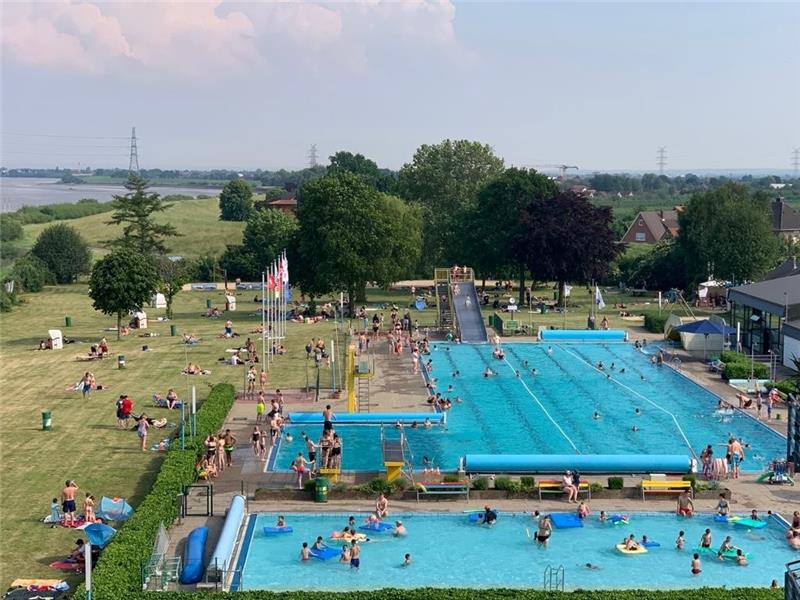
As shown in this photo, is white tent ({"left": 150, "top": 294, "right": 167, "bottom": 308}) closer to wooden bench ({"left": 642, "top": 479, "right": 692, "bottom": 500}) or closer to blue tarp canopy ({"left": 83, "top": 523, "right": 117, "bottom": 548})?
blue tarp canopy ({"left": 83, "top": 523, "right": 117, "bottom": 548})

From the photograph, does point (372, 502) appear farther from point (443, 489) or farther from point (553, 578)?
point (553, 578)

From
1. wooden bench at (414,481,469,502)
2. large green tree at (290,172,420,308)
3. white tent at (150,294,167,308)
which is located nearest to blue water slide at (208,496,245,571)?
wooden bench at (414,481,469,502)

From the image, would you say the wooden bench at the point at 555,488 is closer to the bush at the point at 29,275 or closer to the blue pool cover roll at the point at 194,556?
the blue pool cover roll at the point at 194,556

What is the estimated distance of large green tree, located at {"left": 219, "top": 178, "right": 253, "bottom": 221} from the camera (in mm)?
147000

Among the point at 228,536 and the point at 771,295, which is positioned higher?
the point at 771,295

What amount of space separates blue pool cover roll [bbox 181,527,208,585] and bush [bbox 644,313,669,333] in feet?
124

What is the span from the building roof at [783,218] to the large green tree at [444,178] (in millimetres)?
35228

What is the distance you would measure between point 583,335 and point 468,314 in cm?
675

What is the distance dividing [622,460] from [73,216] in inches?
5128

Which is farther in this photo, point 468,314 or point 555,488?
point 468,314

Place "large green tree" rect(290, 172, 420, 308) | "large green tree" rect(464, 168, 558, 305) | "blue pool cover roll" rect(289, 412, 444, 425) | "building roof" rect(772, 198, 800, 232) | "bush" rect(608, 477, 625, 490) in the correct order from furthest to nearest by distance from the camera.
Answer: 1. "building roof" rect(772, 198, 800, 232)
2. "large green tree" rect(464, 168, 558, 305)
3. "large green tree" rect(290, 172, 420, 308)
4. "blue pool cover roll" rect(289, 412, 444, 425)
5. "bush" rect(608, 477, 625, 490)

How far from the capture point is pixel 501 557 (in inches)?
938

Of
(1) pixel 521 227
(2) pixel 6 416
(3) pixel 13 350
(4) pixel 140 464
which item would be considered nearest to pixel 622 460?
(4) pixel 140 464

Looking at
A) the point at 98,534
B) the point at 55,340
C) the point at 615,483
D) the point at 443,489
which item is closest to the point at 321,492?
the point at 443,489
